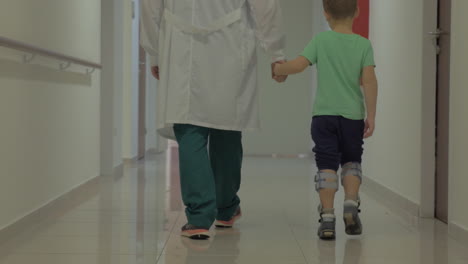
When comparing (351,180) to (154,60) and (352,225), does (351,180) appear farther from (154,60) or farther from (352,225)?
(154,60)

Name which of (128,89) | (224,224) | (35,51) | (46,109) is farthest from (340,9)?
(128,89)

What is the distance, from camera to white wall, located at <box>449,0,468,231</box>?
327cm

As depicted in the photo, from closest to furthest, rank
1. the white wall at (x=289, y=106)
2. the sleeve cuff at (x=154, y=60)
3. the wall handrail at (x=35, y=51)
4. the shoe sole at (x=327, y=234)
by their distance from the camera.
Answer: the wall handrail at (x=35, y=51), the shoe sole at (x=327, y=234), the sleeve cuff at (x=154, y=60), the white wall at (x=289, y=106)

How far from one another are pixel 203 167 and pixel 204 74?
39 centimetres

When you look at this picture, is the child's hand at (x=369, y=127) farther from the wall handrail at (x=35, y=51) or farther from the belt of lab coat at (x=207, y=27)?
the wall handrail at (x=35, y=51)

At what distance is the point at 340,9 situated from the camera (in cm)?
334

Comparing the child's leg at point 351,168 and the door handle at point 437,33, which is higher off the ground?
the door handle at point 437,33

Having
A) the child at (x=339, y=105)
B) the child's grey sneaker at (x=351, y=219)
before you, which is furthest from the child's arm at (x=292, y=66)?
the child's grey sneaker at (x=351, y=219)

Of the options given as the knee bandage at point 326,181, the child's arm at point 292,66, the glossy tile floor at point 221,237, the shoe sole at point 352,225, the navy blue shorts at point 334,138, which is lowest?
the glossy tile floor at point 221,237

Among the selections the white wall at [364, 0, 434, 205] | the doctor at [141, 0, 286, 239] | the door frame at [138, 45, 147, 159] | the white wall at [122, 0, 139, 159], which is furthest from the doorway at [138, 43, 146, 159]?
the doctor at [141, 0, 286, 239]

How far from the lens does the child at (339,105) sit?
10.8 ft

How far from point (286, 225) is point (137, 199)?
1268mm

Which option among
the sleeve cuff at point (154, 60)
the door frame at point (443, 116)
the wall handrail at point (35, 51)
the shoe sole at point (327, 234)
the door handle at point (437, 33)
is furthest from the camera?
Answer: the door handle at point (437, 33)

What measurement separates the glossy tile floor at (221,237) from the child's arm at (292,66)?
0.70m
